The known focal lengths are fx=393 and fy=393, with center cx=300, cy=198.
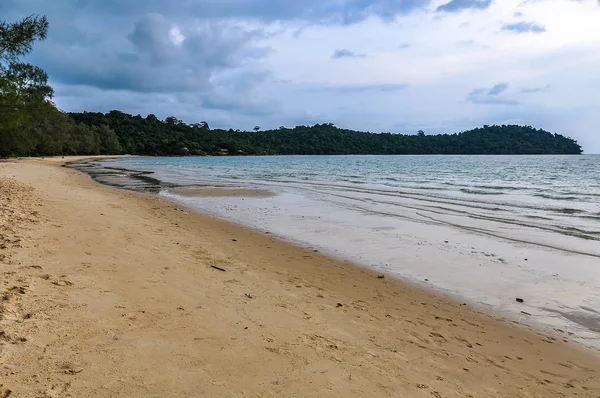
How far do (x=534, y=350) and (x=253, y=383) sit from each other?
3779mm

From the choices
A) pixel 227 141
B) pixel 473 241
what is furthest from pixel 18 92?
pixel 227 141

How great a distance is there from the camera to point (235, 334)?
4418 millimetres

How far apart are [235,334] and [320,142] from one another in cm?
18862

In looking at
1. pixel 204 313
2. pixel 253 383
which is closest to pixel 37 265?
pixel 204 313

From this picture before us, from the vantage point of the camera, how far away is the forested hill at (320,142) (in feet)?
492

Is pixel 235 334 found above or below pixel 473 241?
above

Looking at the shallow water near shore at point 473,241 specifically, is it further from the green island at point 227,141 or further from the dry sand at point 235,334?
the green island at point 227,141

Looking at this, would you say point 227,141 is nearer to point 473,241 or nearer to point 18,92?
point 18,92

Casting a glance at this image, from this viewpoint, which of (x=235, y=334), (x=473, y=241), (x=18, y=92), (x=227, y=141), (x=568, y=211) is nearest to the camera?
(x=235, y=334)

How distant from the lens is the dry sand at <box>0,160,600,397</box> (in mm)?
3406

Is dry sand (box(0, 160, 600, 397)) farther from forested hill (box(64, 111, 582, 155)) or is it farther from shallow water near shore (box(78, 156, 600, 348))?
forested hill (box(64, 111, 582, 155))

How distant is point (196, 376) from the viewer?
3439 mm

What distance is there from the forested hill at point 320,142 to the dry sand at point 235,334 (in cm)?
13926

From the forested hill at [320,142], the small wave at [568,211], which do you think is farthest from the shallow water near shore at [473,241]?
the forested hill at [320,142]
